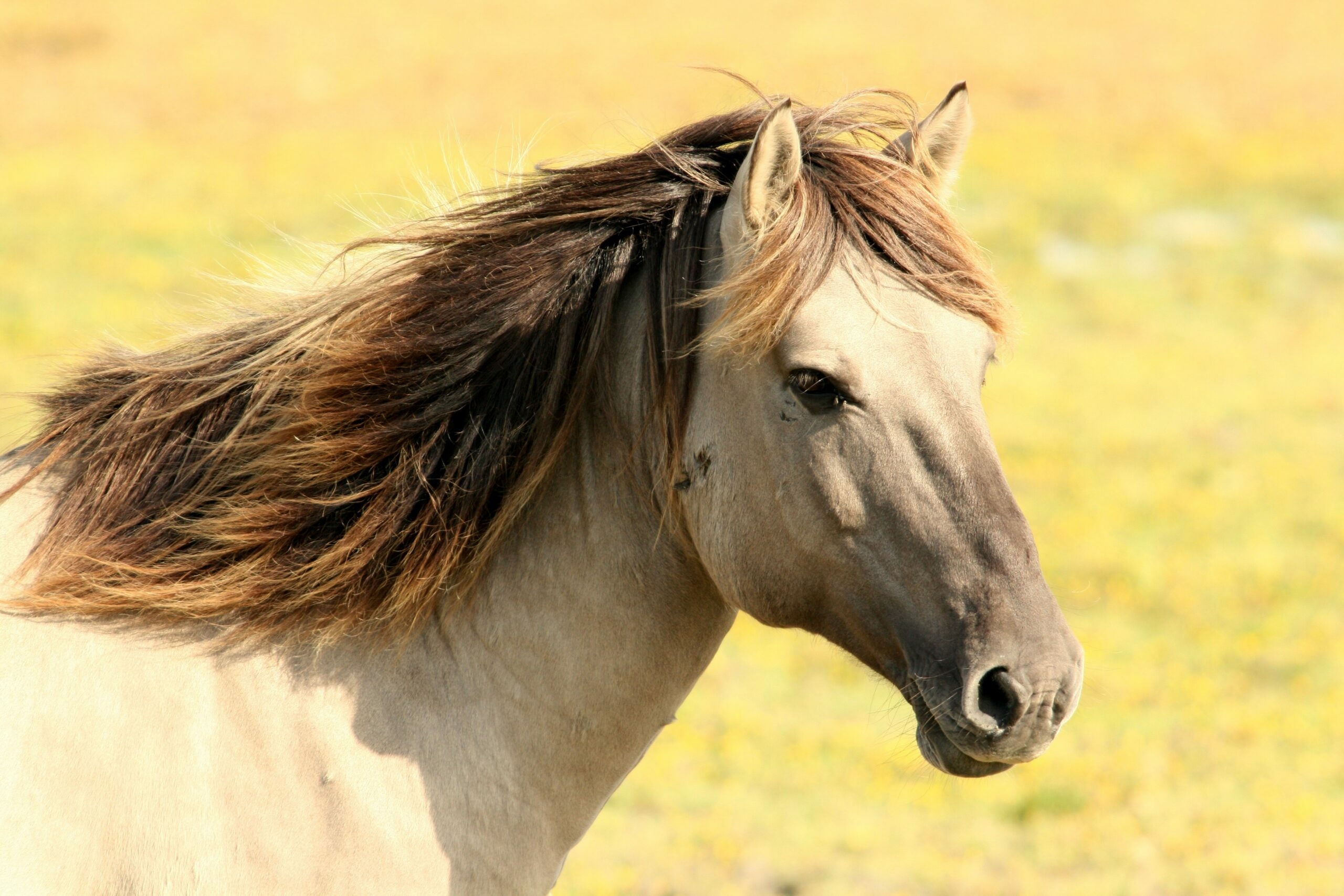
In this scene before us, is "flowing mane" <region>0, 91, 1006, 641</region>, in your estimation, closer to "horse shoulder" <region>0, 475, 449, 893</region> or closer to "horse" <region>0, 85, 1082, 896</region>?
"horse" <region>0, 85, 1082, 896</region>

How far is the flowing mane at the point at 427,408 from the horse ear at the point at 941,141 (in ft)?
0.09

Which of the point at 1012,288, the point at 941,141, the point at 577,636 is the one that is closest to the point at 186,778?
the point at 577,636

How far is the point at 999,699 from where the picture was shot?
213 centimetres

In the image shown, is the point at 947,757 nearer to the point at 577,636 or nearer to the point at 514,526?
the point at 577,636

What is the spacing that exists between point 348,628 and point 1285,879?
474cm

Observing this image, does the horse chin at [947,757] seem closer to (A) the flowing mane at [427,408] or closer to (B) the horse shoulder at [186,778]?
(A) the flowing mane at [427,408]

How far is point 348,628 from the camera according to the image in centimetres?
237

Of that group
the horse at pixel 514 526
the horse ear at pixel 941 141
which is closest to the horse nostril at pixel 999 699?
the horse at pixel 514 526

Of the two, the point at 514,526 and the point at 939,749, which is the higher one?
the point at 514,526

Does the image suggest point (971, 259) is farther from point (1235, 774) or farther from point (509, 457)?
point (1235, 774)

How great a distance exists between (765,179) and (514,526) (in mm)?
896

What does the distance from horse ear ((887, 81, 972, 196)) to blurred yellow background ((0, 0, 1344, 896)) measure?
42cm

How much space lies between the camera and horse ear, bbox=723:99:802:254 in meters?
2.18

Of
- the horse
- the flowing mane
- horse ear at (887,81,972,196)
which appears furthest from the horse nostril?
horse ear at (887,81,972,196)
